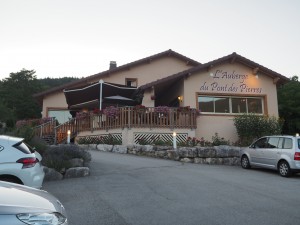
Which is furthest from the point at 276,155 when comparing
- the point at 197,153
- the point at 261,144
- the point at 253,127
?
the point at 253,127

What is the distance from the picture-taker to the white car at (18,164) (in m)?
6.66

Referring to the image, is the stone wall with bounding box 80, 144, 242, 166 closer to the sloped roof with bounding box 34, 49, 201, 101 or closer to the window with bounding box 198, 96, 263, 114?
the window with bounding box 198, 96, 263, 114

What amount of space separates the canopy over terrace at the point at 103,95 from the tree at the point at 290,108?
21371 mm

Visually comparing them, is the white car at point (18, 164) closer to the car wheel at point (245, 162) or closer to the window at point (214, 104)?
the car wheel at point (245, 162)

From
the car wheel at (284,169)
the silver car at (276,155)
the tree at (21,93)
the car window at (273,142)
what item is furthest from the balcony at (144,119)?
the tree at (21,93)

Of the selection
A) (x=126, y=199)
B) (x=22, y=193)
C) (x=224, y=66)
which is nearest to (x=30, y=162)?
(x=126, y=199)

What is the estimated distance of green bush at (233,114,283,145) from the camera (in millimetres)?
19250

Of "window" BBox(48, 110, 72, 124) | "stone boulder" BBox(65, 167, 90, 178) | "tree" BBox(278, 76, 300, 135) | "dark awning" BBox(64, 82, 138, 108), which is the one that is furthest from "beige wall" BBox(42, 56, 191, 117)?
"stone boulder" BBox(65, 167, 90, 178)

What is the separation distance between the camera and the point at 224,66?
22.1 meters

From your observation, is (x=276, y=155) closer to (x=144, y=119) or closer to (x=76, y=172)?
(x=144, y=119)

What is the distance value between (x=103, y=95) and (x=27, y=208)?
70.2 feet

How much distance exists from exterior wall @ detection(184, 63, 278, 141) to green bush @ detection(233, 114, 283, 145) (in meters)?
1.07

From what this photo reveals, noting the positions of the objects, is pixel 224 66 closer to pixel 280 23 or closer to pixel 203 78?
pixel 203 78

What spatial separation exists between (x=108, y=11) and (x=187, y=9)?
428 cm
